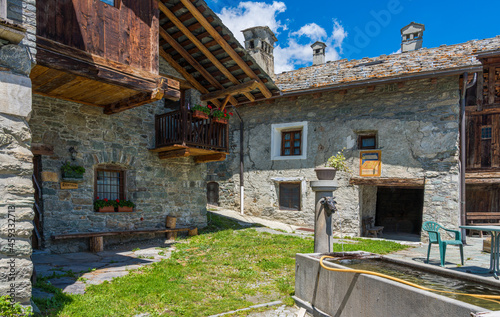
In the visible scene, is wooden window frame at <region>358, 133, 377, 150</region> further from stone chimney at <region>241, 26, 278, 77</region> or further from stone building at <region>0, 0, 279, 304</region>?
stone chimney at <region>241, 26, 278, 77</region>

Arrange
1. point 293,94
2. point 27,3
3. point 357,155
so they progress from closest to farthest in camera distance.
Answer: point 27,3, point 357,155, point 293,94

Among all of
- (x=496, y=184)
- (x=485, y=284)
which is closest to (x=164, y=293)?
(x=485, y=284)

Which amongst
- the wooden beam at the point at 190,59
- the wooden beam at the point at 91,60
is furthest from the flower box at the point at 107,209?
the wooden beam at the point at 190,59

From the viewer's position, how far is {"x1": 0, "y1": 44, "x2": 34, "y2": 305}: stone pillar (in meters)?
3.28

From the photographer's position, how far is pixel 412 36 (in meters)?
14.1

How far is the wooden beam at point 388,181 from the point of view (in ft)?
34.1

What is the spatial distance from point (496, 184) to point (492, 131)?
1.82 m

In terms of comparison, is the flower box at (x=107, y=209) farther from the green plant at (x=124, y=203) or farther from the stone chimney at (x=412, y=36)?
the stone chimney at (x=412, y=36)

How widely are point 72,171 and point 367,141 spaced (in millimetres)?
8519

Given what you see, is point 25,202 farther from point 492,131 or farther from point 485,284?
point 492,131

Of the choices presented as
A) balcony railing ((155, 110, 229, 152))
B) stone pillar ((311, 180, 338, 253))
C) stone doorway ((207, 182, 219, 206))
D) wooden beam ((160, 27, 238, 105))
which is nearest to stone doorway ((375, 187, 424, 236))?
stone doorway ((207, 182, 219, 206))

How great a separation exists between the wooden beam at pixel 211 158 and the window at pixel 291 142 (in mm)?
3698

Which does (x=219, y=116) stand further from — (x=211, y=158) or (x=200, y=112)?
(x=211, y=158)

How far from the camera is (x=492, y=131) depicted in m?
12.2
